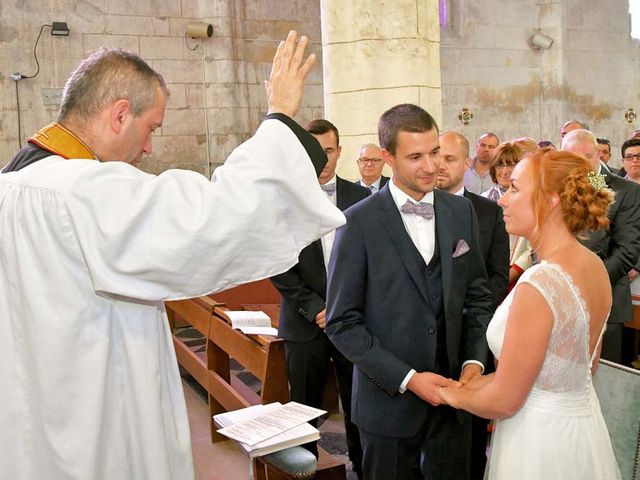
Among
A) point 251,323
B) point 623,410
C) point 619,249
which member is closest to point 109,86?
point 623,410

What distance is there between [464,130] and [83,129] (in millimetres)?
9082

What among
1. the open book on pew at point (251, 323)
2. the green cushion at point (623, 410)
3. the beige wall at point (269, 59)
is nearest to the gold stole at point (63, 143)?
the green cushion at point (623, 410)

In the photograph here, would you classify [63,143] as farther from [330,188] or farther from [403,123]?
[330,188]

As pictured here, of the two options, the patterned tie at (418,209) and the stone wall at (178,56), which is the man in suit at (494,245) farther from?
the stone wall at (178,56)

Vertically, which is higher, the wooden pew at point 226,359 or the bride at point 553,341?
the bride at point 553,341

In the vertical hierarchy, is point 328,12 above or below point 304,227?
above

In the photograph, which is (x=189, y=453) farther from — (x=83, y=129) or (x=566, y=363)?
(x=566, y=363)

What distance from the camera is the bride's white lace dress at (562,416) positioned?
82.4 inches

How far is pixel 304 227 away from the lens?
154cm

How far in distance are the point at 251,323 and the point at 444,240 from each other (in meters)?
1.56

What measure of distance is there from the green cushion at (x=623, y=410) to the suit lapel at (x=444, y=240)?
1.92 ft

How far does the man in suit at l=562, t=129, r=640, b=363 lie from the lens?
14.1ft

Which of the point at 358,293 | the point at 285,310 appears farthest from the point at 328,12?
the point at 358,293

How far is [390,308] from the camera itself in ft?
8.51
